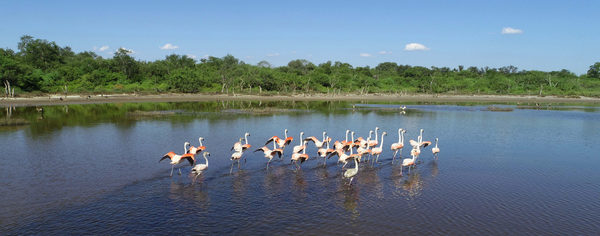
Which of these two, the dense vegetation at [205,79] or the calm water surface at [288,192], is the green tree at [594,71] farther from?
the calm water surface at [288,192]

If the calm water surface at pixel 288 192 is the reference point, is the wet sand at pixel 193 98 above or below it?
above

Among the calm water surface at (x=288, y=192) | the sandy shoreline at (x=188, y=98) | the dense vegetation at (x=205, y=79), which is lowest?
the calm water surface at (x=288, y=192)

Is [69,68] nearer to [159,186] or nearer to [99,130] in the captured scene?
[99,130]

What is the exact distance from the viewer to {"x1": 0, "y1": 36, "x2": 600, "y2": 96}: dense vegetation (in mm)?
65625

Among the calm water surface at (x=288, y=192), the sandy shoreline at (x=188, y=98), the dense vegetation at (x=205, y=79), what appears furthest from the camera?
the dense vegetation at (x=205, y=79)

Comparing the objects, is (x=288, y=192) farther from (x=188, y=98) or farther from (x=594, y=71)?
(x=594, y=71)

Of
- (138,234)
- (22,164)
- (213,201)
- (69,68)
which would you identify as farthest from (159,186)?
(69,68)

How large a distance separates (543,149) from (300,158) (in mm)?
14187

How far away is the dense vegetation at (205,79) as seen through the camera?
65625 millimetres

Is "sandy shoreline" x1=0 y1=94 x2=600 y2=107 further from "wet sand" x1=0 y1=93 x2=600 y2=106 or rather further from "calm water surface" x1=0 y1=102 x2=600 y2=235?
"calm water surface" x1=0 y1=102 x2=600 y2=235

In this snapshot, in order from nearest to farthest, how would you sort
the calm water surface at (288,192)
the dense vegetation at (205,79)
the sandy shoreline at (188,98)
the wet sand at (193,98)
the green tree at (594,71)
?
the calm water surface at (288,192), the sandy shoreline at (188,98), the wet sand at (193,98), the dense vegetation at (205,79), the green tree at (594,71)

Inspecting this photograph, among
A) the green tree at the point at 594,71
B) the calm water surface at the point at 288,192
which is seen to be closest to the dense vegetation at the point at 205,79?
the green tree at the point at 594,71

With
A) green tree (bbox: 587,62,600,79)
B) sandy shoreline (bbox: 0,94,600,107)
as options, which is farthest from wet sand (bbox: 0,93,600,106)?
green tree (bbox: 587,62,600,79)

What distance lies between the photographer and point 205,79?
247 feet
